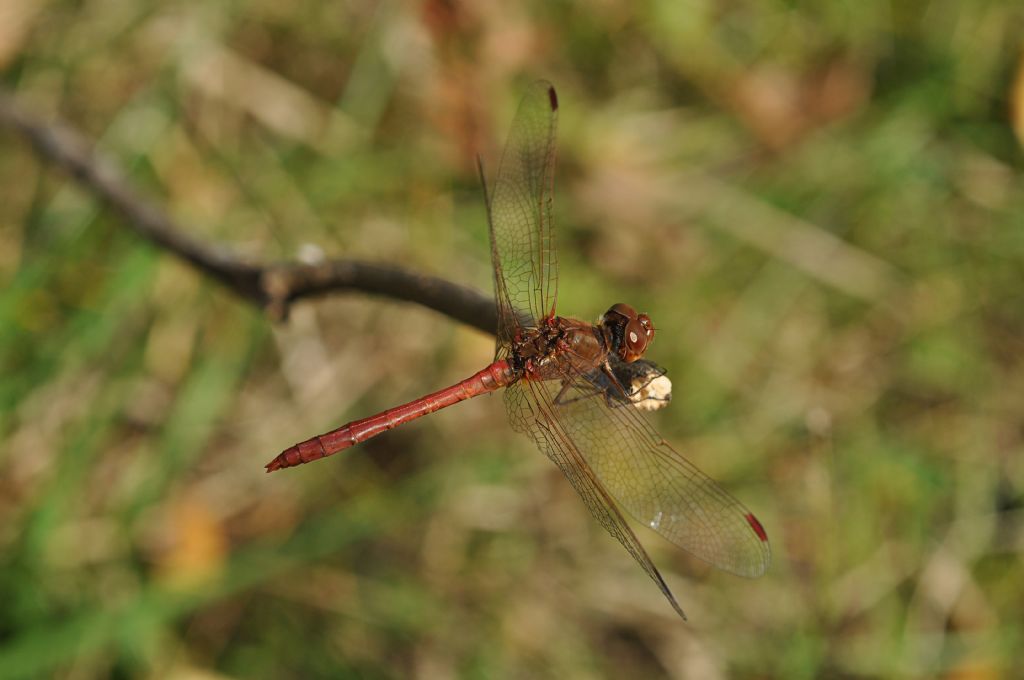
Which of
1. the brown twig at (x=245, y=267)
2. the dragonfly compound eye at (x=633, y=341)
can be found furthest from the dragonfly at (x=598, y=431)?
the brown twig at (x=245, y=267)

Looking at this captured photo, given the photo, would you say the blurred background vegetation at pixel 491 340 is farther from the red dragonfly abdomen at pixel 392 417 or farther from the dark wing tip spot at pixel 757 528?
the dark wing tip spot at pixel 757 528

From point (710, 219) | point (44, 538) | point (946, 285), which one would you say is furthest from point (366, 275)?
point (946, 285)

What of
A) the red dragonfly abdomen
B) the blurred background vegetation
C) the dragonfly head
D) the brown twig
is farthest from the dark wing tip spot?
the blurred background vegetation

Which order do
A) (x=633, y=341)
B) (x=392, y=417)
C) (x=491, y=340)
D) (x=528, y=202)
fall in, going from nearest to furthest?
(x=633, y=341), (x=392, y=417), (x=528, y=202), (x=491, y=340)

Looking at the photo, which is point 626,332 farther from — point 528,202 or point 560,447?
point 528,202

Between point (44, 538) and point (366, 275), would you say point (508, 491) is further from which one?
point (366, 275)

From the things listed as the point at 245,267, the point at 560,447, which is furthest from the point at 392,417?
the point at 245,267
